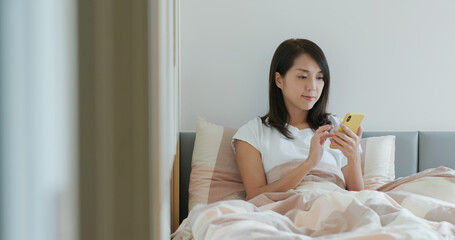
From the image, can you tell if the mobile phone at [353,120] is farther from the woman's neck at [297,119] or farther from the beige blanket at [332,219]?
the beige blanket at [332,219]

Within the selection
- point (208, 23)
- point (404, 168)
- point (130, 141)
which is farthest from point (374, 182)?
point (130, 141)

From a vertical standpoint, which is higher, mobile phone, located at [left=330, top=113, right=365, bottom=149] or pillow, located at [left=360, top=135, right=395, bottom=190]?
mobile phone, located at [left=330, top=113, right=365, bottom=149]

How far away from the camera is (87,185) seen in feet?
0.50

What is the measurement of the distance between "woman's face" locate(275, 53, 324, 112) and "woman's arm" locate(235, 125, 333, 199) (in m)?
0.20

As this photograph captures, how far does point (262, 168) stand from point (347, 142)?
1.02ft

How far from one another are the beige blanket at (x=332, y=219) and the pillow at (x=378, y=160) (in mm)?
558

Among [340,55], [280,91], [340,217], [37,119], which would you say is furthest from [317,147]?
[37,119]

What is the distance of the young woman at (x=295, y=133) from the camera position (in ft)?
4.72

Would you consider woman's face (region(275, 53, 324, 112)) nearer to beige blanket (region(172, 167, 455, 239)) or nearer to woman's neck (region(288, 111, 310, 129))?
woman's neck (region(288, 111, 310, 129))

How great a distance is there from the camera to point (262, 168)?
4.93 feet

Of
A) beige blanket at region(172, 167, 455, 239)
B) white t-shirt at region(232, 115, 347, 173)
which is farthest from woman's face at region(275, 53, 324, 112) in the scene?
beige blanket at region(172, 167, 455, 239)

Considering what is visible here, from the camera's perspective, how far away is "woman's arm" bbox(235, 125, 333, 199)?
141cm

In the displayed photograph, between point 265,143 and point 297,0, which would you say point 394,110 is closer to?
point 297,0

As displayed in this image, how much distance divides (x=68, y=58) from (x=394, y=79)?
2040mm
